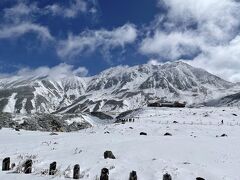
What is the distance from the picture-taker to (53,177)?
47.7 ft

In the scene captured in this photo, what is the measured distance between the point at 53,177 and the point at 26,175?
1323 millimetres

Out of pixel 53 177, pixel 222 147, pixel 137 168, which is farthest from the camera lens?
pixel 222 147

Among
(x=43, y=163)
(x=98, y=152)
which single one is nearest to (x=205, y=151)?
(x=98, y=152)

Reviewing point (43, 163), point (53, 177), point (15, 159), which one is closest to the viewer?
Answer: point (53, 177)

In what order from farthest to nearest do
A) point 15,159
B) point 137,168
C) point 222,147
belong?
point 222,147
point 15,159
point 137,168

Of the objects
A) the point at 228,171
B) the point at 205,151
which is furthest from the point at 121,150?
the point at 228,171

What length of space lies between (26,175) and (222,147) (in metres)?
13.9

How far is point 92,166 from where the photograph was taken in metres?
17.7

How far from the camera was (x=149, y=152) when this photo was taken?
70.4 feet

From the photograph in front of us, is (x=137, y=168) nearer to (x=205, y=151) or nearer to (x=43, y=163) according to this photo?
(x=43, y=163)

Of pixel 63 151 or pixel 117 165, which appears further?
pixel 63 151

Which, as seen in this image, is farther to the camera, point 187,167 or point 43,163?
point 43,163

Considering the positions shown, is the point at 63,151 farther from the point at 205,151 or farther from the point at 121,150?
the point at 205,151

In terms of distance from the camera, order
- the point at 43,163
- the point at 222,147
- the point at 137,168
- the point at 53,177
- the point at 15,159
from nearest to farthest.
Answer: the point at 53,177 → the point at 137,168 → the point at 43,163 → the point at 15,159 → the point at 222,147
